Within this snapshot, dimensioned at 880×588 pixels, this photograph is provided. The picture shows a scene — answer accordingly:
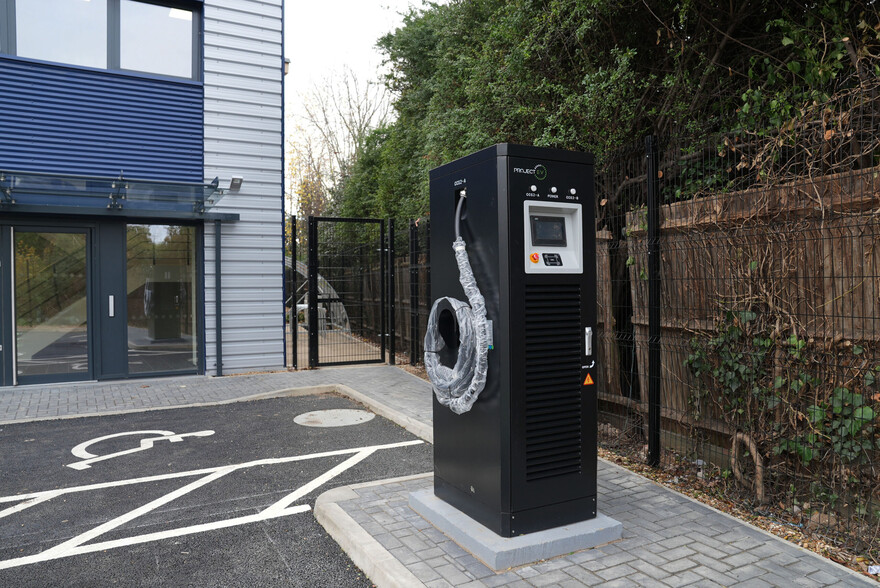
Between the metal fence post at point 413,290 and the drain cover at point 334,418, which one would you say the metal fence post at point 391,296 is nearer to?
the metal fence post at point 413,290

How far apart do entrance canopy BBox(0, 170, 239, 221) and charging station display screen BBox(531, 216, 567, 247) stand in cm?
674

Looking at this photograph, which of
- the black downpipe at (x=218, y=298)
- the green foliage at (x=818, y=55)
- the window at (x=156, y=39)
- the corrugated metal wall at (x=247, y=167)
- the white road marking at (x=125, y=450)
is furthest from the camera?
the corrugated metal wall at (x=247, y=167)

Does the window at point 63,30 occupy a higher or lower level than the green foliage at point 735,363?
higher

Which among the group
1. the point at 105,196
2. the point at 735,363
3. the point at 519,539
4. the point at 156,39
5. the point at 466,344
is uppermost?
the point at 156,39

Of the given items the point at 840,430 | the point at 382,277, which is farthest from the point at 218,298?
the point at 840,430

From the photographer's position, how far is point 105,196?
8.79 metres

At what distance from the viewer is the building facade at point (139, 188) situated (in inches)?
344

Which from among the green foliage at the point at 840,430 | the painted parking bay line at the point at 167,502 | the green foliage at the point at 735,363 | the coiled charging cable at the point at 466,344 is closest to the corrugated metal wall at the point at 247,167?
the painted parking bay line at the point at 167,502

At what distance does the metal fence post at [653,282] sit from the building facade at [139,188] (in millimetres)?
6654

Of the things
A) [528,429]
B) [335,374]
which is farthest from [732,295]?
[335,374]

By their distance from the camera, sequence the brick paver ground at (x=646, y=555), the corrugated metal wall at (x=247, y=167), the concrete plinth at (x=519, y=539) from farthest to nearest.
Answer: the corrugated metal wall at (x=247, y=167) → the concrete plinth at (x=519, y=539) → the brick paver ground at (x=646, y=555)

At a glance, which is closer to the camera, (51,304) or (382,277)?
(51,304)

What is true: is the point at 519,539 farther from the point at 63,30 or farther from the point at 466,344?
the point at 63,30

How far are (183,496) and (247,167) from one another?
6.98 m
